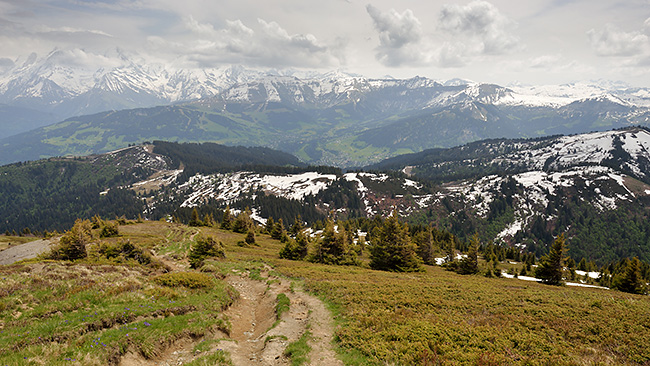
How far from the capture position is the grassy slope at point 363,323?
591 inches

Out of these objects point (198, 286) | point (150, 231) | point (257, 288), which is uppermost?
point (198, 286)

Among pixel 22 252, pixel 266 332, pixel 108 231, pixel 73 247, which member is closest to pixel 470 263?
pixel 266 332

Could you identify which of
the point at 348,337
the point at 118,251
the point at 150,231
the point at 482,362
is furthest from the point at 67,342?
the point at 150,231

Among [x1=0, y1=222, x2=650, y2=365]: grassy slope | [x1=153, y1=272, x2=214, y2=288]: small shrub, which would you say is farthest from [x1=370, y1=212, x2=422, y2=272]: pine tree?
[x1=153, y1=272, x2=214, y2=288]: small shrub

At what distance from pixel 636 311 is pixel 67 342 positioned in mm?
40744

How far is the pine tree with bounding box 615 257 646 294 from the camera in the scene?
178ft

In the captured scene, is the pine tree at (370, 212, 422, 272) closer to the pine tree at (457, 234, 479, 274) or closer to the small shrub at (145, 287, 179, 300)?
the pine tree at (457, 234, 479, 274)

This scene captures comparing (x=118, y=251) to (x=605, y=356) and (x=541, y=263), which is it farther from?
(x=541, y=263)

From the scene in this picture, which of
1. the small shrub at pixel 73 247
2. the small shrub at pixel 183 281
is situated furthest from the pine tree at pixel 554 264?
the small shrub at pixel 73 247

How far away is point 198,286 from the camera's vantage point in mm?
28172

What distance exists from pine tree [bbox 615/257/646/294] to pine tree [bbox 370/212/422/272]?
1550 inches

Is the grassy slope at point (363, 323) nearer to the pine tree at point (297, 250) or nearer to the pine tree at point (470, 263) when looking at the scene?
the pine tree at point (297, 250)

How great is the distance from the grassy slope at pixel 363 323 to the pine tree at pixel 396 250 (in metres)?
32.1

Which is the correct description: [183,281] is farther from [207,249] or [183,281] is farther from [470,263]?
[470,263]
